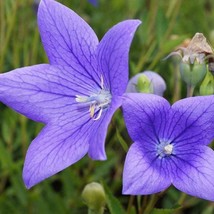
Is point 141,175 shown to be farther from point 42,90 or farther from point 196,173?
point 42,90

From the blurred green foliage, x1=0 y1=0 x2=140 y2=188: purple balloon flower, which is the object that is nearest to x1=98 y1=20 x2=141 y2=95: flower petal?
x1=0 y1=0 x2=140 y2=188: purple balloon flower

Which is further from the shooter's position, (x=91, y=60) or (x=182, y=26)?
(x=182, y=26)

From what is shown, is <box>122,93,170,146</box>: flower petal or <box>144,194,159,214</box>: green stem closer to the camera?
<box>122,93,170,146</box>: flower petal

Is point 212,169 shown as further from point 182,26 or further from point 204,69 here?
point 182,26

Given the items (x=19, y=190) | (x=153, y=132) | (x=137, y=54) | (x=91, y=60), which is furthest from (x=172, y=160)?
(x=137, y=54)

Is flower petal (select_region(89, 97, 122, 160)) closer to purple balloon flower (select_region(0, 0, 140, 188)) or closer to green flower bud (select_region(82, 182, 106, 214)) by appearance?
purple balloon flower (select_region(0, 0, 140, 188))

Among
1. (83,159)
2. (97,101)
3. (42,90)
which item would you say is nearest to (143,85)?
(97,101)

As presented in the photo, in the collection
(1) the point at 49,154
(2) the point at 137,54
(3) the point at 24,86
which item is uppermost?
(3) the point at 24,86

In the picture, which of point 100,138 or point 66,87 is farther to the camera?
point 66,87
